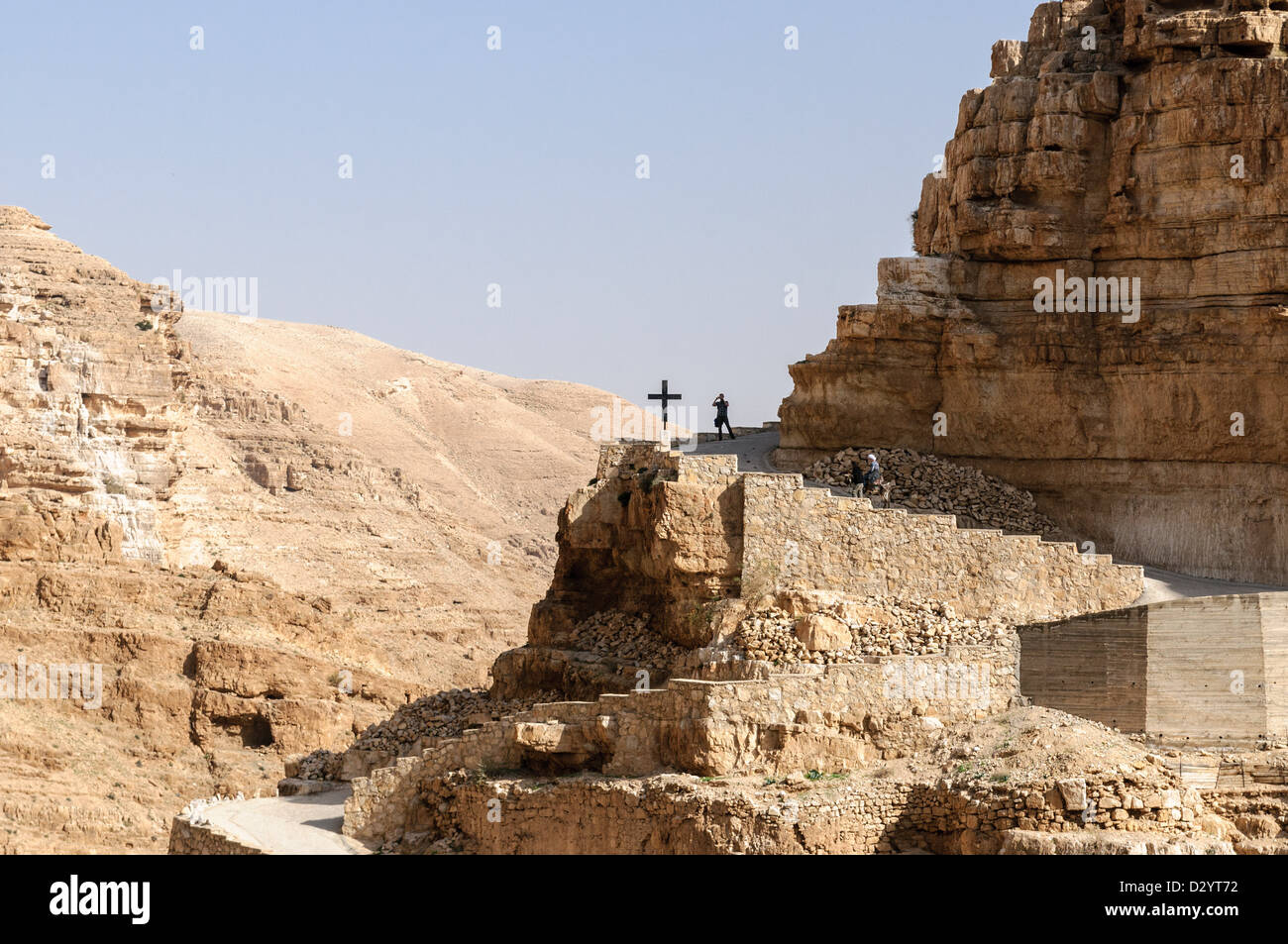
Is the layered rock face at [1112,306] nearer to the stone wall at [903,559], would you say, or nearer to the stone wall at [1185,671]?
the stone wall at [903,559]

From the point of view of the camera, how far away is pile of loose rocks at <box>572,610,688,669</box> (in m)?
30.8

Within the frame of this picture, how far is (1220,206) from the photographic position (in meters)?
31.9

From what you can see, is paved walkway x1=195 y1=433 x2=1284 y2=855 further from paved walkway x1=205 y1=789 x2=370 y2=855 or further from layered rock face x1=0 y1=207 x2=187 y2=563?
layered rock face x1=0 y1=207 x2=187 y2=563

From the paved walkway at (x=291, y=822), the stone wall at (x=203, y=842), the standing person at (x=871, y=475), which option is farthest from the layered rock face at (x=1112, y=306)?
the stone wall at (x=203, y=842)

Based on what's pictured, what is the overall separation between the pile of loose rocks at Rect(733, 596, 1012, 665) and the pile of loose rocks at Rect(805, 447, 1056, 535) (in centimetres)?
338

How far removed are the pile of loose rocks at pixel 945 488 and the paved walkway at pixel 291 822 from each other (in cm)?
910

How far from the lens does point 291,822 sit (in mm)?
29859

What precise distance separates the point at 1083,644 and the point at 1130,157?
28.7ft

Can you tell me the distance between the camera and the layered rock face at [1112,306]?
31.8 metres

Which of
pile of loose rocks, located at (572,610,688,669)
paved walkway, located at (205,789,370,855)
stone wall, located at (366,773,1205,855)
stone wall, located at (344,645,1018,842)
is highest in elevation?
pile of loose rocks, located at (572,610,688,669)

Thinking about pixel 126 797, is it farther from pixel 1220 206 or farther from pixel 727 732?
pixel 1220 206

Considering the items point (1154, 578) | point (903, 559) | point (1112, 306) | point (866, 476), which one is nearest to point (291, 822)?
point (903, 559)

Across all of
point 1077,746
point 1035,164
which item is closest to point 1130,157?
point 1035,164

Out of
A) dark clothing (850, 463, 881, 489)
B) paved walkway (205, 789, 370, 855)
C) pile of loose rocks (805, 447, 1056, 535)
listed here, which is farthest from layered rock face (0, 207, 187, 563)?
dark clothing (850, 463, 881, 489)
